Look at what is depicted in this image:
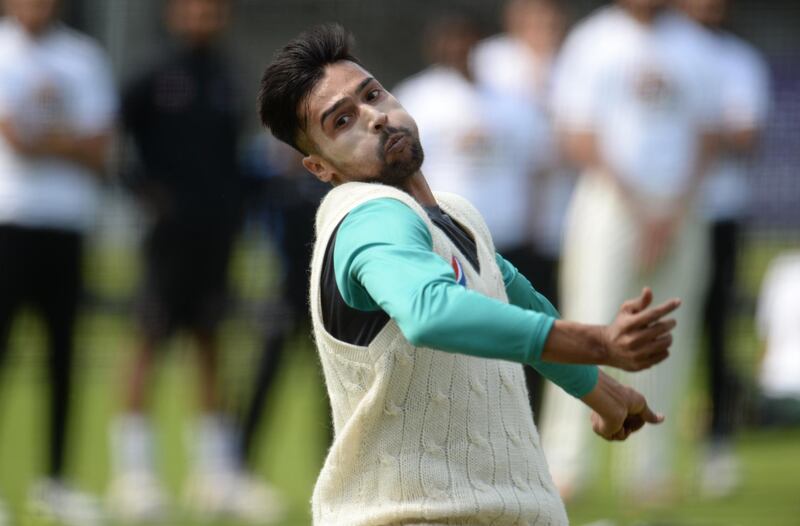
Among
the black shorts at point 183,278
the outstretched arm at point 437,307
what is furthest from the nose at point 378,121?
the black shorts at point 183,278

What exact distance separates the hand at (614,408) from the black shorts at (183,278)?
12.7 feet

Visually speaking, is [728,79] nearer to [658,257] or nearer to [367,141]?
[658,257]

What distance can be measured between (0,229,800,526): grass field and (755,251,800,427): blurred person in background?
0.17 metres

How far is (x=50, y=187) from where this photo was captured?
249 inches

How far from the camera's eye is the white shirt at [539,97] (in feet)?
22.9

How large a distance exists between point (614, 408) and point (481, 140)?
3871 mm

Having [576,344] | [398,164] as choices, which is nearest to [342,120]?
[398,164]

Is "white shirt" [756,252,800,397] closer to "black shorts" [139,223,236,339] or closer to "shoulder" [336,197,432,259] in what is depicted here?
"black shorts" [139,223,236,339]

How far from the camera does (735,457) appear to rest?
7.60 metres

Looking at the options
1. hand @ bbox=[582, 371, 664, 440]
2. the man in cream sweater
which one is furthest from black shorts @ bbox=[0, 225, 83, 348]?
hand @ bbox=[582, 371, 664, 440]

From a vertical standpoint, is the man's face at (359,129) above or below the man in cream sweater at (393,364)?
above

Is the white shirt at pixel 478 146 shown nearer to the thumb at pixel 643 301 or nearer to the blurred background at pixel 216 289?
the blurred background at pixel 216 289

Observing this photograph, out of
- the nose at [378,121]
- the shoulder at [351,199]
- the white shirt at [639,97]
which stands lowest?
the white shirt at [639,97]

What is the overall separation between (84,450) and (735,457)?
10.9 feet
